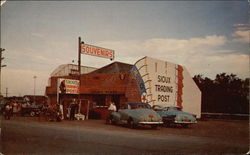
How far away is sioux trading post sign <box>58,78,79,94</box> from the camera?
74.4ft

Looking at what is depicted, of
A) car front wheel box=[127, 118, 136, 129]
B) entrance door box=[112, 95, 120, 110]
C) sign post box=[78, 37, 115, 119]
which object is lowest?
car front wheel box=[127, 118, 136, 129]

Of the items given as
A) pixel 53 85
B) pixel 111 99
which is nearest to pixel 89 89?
pixel 111 99

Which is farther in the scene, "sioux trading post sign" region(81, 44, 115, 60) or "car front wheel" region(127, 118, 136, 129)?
"sioux trading post sign" region(81, 44, 115, 60)

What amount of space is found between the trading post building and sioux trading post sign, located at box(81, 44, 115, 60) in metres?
2.45

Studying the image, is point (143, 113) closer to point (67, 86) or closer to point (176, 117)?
point (176, 117)

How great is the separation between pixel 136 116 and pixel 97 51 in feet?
48.7

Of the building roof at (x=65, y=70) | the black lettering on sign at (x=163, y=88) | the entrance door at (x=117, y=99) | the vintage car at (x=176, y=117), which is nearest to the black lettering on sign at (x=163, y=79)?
the black lettering on sign at (x=163, y=88)

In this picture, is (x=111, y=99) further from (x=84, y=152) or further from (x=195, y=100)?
(x=84, y=152)

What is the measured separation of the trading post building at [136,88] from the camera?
22.2 metres

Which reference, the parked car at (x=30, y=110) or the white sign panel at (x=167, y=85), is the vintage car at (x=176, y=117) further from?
the parked car at (x=30, y=110)

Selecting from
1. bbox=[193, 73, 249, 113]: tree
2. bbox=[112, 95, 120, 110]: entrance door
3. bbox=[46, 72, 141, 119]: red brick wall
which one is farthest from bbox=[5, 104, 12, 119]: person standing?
bbox=[193, 73, 249, 113]: tree

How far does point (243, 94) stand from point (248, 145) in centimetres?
2040

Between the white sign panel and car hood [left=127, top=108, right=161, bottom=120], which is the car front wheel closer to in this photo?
car hood [left=127, top=108, right=161, bottom=120]

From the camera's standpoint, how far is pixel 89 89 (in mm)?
26828
